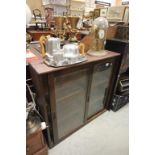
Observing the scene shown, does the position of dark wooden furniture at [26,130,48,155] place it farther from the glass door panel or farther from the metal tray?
the glass door panel

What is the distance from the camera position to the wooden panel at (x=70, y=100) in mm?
1311

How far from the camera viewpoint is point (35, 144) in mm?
1271

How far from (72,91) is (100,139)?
2.45 feet

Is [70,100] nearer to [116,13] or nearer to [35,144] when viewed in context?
[35,144]

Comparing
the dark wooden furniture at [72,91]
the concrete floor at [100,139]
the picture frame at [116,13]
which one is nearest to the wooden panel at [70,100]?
the dark wooden furniture at [72,91]

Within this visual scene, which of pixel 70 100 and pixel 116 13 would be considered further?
pixel 116 13

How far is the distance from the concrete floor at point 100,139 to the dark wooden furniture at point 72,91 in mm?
86

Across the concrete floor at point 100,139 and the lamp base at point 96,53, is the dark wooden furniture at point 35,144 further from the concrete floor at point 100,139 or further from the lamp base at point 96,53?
the lamp base at point 96,53

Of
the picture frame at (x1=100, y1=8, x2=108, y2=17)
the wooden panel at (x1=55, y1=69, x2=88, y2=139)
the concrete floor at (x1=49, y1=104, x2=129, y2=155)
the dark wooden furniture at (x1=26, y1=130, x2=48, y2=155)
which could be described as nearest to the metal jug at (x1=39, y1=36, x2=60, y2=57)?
the wooden panel at (x1=55, y1=69, x2=88, y2=139)

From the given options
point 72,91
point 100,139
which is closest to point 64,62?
point 72,91

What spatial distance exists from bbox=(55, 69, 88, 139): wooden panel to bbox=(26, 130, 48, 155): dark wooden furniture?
240 millimetres

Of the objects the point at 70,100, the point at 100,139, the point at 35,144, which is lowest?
the point at 100,139
